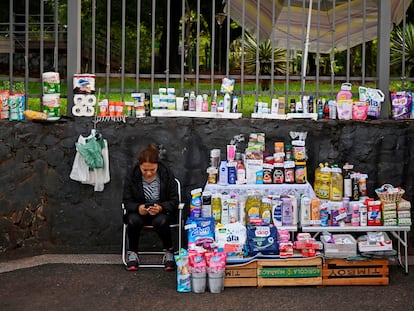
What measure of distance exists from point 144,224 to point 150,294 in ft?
3.30

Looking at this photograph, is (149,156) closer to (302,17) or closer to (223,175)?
(223,175)

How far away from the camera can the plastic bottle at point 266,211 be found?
6145 millimetres

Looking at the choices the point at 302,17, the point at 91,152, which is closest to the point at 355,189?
the point at 302,17

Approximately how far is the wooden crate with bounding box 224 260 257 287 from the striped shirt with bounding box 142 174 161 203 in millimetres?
1245

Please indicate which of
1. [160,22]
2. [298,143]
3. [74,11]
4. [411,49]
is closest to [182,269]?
[298,143]

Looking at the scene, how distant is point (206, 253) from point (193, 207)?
0.81 metres

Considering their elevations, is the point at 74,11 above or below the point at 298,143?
above

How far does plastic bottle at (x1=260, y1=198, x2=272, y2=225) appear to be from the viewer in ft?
20.2

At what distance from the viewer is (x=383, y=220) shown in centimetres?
614

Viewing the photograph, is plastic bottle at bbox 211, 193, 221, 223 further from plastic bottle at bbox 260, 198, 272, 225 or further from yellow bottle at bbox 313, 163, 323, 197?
yellow bottle at bbox 313, 163, 323, 197

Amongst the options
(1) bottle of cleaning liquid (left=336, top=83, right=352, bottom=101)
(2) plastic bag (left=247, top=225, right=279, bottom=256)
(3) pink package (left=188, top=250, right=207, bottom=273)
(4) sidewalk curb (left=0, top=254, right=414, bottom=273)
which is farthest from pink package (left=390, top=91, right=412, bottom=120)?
(3) pink package (left=188, top=250, right=207, bottom=273)

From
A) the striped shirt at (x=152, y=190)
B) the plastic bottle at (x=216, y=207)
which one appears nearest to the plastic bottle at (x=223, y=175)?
the plastic bottle at (x=216, y=207)

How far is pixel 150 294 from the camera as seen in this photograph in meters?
5.51

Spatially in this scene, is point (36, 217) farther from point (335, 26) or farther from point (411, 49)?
point (411, 49)
